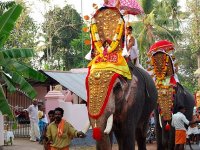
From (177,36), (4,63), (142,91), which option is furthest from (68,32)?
(142,91)

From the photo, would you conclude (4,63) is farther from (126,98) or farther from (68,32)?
(68,32)

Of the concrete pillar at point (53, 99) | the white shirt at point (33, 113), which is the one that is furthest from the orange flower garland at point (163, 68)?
the white shirt at point (33, 113)

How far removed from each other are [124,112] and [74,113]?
936 centimetres

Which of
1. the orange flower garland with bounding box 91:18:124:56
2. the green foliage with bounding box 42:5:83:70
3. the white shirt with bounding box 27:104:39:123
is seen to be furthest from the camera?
the green foliage with bounding box 42:5:83:70

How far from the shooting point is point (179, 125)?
406 inches

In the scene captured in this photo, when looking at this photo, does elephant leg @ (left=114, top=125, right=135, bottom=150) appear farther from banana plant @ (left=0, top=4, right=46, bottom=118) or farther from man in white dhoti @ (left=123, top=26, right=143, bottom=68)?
banana plant @ (left=0, top=4, right=46, bottom=118)

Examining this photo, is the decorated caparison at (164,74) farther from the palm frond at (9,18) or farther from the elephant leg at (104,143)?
the elephant leg at (104,143)

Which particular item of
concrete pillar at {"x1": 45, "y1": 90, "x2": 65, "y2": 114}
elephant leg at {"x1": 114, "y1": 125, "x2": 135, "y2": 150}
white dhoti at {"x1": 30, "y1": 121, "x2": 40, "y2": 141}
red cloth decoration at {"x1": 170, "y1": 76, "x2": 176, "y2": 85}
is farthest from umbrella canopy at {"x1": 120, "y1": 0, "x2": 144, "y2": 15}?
white dhoti at {"x1": 30, "y1": 121, "x2": 40, "y2": 141}

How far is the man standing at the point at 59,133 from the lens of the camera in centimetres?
747

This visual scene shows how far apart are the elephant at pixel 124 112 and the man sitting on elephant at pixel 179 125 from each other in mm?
2216

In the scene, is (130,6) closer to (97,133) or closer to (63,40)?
(97,133)

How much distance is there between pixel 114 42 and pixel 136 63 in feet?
4.90

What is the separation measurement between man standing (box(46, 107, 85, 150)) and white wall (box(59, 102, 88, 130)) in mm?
7967

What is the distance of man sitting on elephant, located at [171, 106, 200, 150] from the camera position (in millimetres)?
9930
